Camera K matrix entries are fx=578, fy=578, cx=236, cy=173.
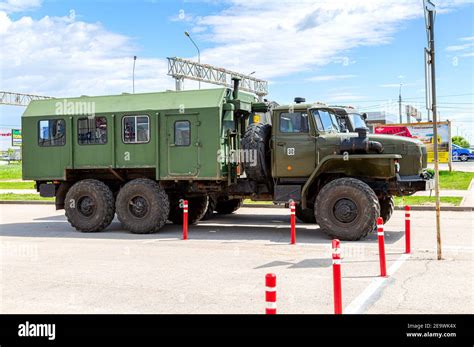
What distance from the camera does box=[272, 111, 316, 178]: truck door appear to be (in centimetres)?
1291

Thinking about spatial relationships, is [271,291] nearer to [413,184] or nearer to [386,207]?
[413,184]

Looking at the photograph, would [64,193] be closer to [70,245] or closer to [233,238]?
[70,245]

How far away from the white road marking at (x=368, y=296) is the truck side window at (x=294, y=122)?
15.3ft

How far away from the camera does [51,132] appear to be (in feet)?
49.0

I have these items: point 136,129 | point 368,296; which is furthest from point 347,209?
point 136,129

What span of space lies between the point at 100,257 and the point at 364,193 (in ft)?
17.6

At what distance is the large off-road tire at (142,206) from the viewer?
13.8m

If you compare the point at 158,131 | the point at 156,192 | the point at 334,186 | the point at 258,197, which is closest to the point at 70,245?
the point at 156,192

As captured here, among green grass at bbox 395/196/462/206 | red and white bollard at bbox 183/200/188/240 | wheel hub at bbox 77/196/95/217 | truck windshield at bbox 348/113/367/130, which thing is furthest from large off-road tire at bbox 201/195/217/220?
green grass at bbox 395/196/462/206

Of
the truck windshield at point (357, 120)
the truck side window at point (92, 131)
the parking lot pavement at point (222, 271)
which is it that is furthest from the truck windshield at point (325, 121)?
the truck side window at point (92, 131)

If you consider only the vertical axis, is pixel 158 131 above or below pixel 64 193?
above

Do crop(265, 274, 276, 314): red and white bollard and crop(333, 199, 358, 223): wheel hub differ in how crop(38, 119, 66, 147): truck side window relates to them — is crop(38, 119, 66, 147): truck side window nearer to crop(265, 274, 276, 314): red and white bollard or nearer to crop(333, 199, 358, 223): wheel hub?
crop(333, 199, 358, 223): wheel hub

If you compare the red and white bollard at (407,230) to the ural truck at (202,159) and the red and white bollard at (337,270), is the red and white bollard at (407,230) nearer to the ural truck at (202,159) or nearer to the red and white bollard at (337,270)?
the ural truck at (202,159)

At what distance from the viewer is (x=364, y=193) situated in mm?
11812
